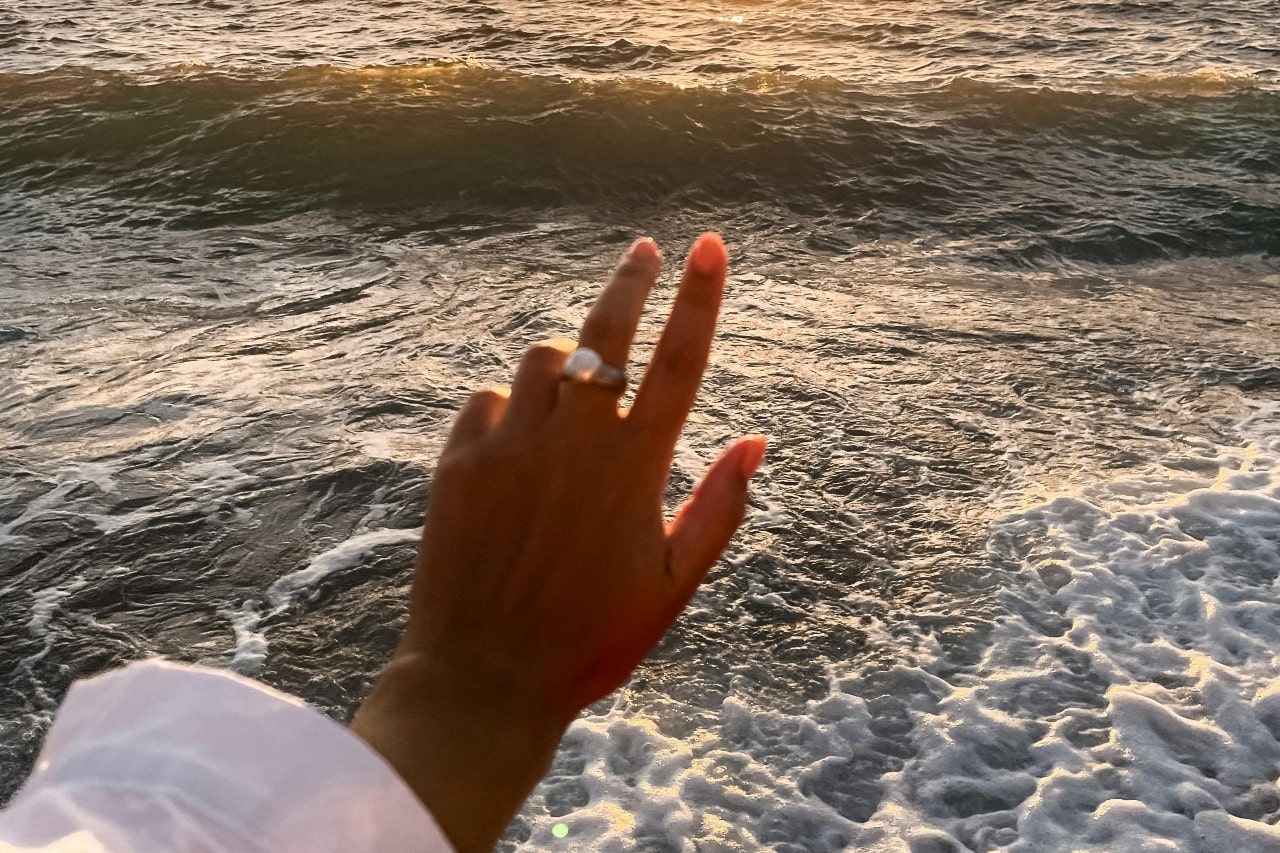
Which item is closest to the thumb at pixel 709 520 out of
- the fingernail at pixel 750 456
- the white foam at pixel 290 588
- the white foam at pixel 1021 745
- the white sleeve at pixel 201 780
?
the fingernail at pixel 750 456

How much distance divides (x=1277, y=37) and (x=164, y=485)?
32.5 feet

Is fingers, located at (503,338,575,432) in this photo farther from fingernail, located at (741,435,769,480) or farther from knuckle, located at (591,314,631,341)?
fingernail, located at (741,435,769,480)

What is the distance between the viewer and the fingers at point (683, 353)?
1.41 meters

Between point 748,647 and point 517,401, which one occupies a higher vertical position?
point 517,401

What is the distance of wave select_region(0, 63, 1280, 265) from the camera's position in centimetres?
696

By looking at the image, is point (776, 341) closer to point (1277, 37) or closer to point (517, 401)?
point (517, 401)

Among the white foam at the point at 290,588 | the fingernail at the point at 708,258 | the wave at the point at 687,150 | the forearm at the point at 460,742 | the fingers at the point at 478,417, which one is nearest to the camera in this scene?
the forearm at the point at 460,742

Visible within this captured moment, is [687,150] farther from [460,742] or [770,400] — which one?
[460,742]

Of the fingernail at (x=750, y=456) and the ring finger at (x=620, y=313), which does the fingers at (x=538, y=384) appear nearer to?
the ring finger at (x=620, y=313)

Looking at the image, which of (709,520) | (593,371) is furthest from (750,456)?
(593,371)

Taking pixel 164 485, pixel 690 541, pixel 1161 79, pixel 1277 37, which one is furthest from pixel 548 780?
pixel 1277 37

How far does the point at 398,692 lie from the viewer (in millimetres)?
1314

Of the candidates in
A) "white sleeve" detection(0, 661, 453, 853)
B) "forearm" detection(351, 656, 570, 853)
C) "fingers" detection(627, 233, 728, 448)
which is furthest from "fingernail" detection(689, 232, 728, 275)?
"white sleeve" detection(0, 661, 453, 853)

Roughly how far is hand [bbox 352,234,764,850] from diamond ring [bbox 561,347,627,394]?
0.4 inches
